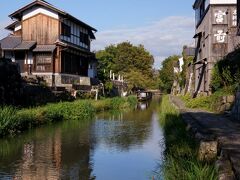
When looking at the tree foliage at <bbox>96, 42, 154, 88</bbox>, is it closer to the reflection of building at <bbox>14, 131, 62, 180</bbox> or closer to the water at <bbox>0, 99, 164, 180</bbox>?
the water at <bbox>0, 99, 164, 180</bbox>

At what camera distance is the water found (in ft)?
39.3

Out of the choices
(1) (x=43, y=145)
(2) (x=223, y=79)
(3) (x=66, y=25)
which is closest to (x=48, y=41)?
(3) (x=66, y=25)

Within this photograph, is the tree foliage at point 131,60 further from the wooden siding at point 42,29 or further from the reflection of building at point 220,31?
the reflection of building at point 220,31

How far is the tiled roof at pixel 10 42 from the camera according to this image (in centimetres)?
3911

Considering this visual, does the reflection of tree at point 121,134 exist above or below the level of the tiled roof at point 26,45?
below

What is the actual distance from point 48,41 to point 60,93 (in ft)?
25.2

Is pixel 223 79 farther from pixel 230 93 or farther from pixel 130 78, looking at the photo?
pixel 130 78

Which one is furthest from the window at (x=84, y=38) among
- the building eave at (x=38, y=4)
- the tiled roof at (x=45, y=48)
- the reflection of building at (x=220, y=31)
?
the reflection of building at (x=220, y=31)

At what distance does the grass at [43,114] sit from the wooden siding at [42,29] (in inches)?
318

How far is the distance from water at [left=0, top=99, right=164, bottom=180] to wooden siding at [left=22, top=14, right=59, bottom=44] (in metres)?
18.1

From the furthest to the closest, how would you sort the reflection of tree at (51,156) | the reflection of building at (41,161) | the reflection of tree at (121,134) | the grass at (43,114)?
the grass at (43,114) → the reflection of tree at (121,134) → the reflection of tree at (51,156) → the reflection of building at (41,161)

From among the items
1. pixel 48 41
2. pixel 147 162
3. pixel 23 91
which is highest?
pixel 48 41

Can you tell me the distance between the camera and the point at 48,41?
3953 centimetres

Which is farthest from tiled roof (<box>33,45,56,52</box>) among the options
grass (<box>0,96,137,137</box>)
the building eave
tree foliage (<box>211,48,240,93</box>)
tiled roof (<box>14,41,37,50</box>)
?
tree foliage (<box>211,48,240,93</box>)
